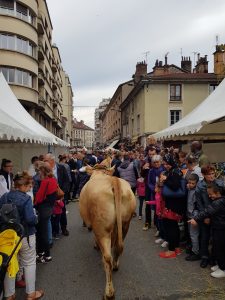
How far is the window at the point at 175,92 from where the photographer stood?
34.1 metres

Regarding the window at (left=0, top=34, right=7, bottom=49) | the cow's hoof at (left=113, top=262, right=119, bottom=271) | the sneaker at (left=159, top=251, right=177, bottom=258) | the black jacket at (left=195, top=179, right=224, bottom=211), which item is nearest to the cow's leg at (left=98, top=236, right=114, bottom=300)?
the cow's hoof at (left=113, top=262, right=119, bottom=271)

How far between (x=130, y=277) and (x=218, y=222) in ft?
5.31

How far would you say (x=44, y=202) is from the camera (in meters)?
6.12

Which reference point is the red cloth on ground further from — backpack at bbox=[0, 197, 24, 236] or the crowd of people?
backpack at bbox=[0, 197, 24, 236]

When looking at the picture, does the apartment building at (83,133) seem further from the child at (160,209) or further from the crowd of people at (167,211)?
the crowd of people at (167,211)

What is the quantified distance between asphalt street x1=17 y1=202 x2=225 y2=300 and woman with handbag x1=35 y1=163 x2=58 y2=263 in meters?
0.40

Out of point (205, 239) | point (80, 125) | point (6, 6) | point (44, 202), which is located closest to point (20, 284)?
point (44, 202)

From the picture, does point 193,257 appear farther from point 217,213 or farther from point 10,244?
point 10,244

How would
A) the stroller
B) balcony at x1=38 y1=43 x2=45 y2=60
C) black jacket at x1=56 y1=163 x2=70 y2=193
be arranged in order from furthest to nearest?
1. balcony at x1=38 y1=43 x2=45 y2=60
2. black jacket at x1=56 y1=163 x2=70 y2=193
3. the stroller

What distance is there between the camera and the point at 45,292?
496 cm

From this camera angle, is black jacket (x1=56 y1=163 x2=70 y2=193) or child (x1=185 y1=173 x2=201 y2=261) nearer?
child (x1=185 y1=173 x2=201 y2=261)

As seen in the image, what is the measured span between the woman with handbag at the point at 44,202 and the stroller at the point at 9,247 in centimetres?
191

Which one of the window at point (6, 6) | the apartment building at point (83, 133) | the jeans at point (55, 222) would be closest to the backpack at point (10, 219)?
the jeans at point (55, 222)

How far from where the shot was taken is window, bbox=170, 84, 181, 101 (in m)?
34.1
